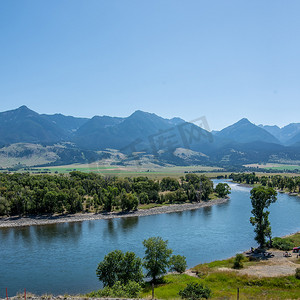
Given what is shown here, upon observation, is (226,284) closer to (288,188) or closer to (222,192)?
(222,192)

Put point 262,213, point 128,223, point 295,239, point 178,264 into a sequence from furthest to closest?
point 128,223 → point 295,239 → point 262,213 → point 178,264

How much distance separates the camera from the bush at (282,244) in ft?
135

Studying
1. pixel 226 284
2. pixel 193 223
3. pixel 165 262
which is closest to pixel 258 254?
pixel 226 284

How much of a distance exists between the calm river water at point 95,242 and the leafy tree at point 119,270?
4.78 m

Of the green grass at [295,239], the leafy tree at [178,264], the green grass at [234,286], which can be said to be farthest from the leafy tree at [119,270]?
the green grass at [295,239]

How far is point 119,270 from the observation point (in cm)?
2738

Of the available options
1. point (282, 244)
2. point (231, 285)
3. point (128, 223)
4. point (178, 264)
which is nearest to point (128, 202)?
point (128, 223)

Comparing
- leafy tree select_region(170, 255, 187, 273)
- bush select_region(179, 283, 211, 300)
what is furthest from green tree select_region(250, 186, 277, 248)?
bush select_region(179, 283, 211, 300)

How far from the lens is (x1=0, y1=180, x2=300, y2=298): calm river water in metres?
33.2

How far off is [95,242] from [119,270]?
2211 centimetres

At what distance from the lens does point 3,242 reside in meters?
48.2

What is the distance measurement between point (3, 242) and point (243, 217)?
173ft

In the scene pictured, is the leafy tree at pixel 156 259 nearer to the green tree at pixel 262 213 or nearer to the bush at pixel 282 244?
the green tree at pixel 262 213

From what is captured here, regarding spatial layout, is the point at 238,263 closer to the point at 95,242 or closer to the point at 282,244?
the point at 282,244
